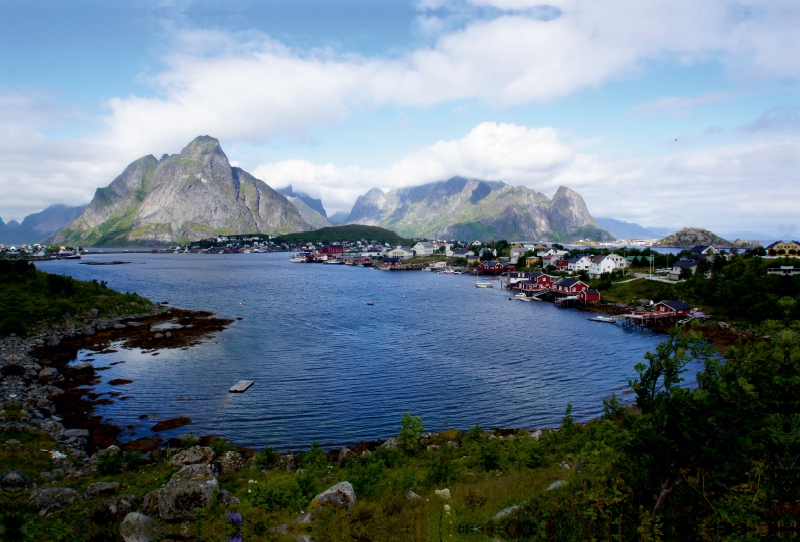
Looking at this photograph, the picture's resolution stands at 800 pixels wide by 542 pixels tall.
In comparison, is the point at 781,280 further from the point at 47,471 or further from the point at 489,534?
the point at 47,471

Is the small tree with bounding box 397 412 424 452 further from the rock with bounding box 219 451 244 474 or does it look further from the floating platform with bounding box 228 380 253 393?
the floating platform with bounding box 228 380 253 393

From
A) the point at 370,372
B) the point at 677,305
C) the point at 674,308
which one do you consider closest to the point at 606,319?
the point at 674,308

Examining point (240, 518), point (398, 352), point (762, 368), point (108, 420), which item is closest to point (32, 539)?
point (240, 518)

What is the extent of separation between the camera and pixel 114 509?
34.8 feet

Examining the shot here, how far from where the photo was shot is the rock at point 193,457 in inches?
692

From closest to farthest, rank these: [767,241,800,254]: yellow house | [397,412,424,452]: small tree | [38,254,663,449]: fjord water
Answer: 1. [397,412,424,452]: small tree
2. [38,254,663,449]: fjord water
3. [767,241,800,254]: yellow house

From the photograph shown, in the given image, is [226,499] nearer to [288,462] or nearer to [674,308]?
[288,462]

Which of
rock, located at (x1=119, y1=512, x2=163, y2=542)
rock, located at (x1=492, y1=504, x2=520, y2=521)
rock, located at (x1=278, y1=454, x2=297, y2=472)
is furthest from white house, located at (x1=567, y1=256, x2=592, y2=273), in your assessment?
rock, located at (x1=119, y1=512, x2=163, y2=542)

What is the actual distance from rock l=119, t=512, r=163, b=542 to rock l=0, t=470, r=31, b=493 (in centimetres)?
746

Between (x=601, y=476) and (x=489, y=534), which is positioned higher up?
(x=601, y=476)

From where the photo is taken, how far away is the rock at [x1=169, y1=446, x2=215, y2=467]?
17578 millimetres

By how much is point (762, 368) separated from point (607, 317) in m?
58.3

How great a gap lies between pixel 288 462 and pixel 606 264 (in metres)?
88.4

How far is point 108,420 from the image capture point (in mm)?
25047
